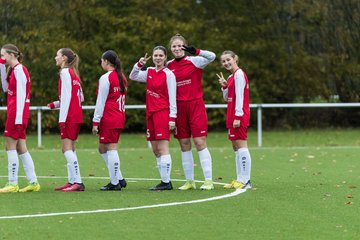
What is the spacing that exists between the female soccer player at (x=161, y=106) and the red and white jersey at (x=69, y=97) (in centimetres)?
84

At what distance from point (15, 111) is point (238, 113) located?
2.71 meters

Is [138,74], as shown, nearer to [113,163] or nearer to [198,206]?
[113,163]

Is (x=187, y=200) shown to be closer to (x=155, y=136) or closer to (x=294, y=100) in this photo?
(x=155, y=136)

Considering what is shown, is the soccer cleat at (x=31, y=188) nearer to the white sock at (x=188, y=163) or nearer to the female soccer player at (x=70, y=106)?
the female soccer player at (x=70, y=106)

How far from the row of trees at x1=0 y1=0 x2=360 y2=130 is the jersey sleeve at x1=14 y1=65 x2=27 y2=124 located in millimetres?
16387

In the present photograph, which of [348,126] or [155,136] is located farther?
[348,126]

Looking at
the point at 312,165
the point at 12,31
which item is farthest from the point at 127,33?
the point at 312,165

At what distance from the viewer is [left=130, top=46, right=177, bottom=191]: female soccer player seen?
12.5 m

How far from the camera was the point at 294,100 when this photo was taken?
104 ft

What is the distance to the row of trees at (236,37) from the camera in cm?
2923

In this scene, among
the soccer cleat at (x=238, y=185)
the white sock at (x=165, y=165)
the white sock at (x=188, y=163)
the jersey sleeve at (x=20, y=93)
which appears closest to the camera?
the jersey sleeve at (x=20, y=93)

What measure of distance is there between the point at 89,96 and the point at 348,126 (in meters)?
8.08

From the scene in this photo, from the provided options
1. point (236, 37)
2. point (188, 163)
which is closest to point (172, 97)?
point (188, 163)

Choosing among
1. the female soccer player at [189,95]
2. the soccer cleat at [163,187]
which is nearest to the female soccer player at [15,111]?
the soccer cleat at [163,187]
